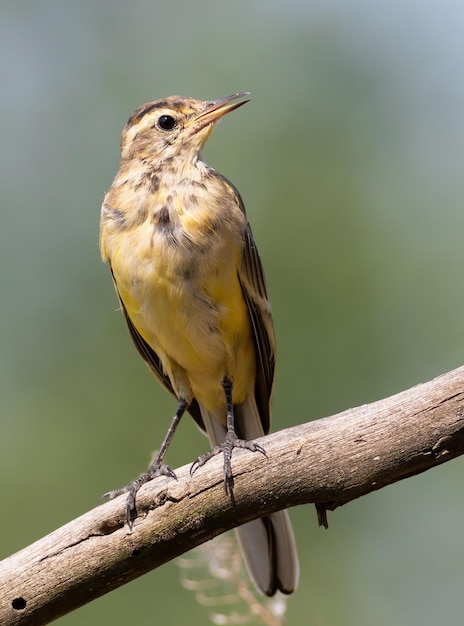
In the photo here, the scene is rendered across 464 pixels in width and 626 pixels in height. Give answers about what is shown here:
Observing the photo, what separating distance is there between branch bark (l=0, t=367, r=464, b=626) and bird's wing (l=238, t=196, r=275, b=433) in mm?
1413

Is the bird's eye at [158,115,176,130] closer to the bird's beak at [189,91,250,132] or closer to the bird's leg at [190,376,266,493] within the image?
the bird's beak at [189,91,250,132]

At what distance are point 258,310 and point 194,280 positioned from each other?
577mm

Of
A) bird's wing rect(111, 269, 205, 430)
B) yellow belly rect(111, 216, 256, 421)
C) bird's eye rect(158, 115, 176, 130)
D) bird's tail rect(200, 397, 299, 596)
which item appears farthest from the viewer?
bird's wing rect(111, 269, 205, 430)

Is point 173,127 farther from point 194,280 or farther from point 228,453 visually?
point 228,453

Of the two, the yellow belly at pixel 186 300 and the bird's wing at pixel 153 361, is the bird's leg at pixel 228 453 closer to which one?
the yellow belly at pixel 186 300

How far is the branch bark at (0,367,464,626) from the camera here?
4488 millimetres

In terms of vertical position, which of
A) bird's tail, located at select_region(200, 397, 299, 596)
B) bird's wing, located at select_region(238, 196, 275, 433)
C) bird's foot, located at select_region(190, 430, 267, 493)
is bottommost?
bird's tail, located at select_region(200, 397, 299, 596)

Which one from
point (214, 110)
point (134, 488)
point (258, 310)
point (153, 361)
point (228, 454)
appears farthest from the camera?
point (153, 361)

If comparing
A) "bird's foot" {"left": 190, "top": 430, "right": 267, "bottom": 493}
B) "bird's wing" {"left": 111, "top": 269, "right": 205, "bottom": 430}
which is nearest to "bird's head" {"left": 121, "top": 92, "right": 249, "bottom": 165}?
"bird's wing" {"left": 111, "top": 269, "right": 205, "bottom": 430}

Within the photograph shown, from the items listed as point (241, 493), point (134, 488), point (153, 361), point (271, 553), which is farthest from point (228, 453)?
point (153, 361)

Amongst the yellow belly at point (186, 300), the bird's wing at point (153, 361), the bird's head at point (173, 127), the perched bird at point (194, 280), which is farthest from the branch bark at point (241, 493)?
the bird's head at point (173, 127)

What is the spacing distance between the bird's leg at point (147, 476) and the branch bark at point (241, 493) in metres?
0.05

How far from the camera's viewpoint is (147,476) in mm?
5480

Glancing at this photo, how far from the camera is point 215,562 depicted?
194 inches
